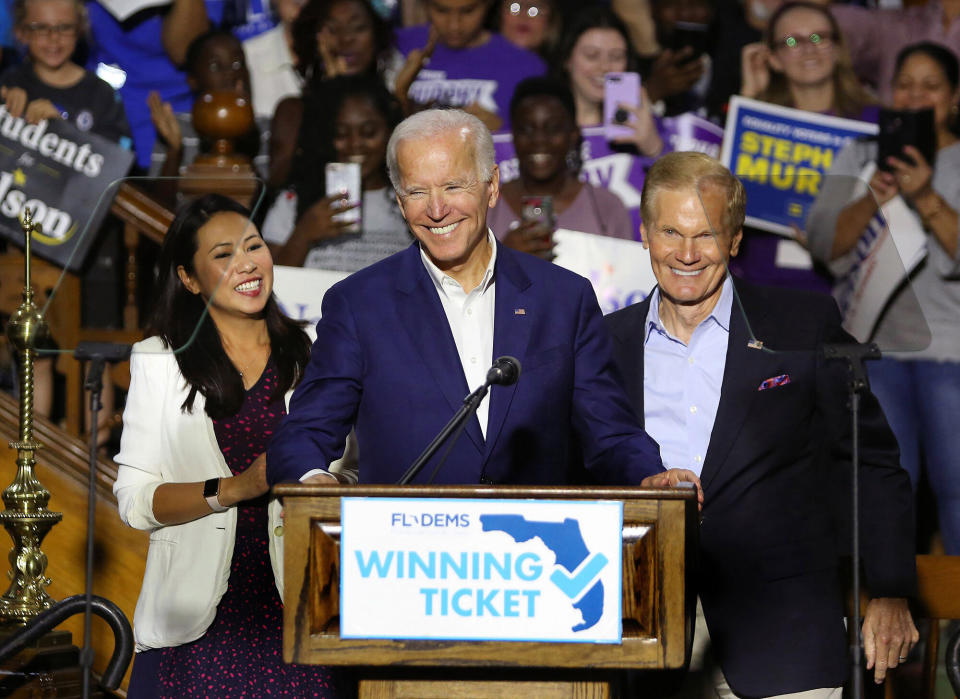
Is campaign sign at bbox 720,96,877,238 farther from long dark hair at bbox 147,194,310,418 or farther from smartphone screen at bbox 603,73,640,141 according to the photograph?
long dark hair at bbox 147,194,310,418

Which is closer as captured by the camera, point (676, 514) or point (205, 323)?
point (676, 514)

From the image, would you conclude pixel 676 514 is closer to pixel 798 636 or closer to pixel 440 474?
pixel 440 474

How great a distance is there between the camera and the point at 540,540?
6.89 ft

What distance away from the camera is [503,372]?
2199 millimetres

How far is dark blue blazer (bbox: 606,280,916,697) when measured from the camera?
277cm

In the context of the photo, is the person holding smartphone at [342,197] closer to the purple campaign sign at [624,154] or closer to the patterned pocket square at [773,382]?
the purple campaign sign at [624,154]

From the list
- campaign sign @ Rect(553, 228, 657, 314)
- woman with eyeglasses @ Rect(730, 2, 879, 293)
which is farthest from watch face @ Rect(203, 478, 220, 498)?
woman with eyeglasses @ Rect(730, 2, 879, 293)

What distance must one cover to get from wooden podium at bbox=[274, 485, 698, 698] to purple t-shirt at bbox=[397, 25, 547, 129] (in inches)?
130

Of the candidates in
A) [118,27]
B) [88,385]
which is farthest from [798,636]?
[118,27]

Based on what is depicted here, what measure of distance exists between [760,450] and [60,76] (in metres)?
3.50

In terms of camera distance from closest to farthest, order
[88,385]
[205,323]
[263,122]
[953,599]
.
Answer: [88,385] → [205,323] → [953,599] → [263,122]

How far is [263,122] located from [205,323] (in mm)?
2289

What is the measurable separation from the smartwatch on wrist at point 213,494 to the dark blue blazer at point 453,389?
1.61ft

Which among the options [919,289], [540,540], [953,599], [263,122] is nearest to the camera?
[540,540]
